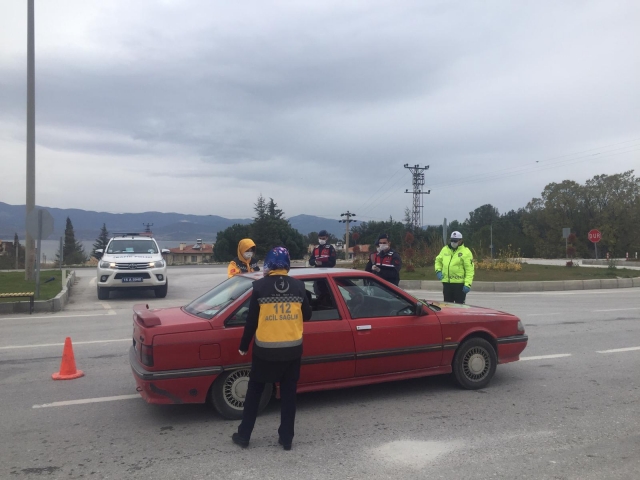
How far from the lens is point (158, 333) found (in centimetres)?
502

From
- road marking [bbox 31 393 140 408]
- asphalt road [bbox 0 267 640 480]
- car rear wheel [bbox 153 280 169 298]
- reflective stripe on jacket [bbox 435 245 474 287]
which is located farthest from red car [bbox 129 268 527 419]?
car rear wheel [bbox 153 280 169 298]

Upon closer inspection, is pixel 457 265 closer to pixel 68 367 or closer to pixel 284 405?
pixel 284 405

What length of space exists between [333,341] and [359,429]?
2.86 ft

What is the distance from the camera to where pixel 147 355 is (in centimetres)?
500

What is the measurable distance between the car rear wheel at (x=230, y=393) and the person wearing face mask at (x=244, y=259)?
3742mm

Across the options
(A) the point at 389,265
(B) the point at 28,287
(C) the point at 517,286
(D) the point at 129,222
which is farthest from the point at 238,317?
(D) the point at 129,222

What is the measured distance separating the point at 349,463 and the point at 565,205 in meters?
81.7

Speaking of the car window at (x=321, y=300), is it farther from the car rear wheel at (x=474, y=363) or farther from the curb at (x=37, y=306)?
the curb at (x=37, y=306)

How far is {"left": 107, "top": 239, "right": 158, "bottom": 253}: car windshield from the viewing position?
16.8 metres

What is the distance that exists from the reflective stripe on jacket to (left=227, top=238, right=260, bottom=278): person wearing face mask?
3020mm

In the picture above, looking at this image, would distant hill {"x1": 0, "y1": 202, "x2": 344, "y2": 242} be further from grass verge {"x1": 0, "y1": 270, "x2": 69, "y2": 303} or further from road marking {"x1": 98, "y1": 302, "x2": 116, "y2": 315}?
road marking {"x1": 98, "y1": 302, "x2": 116, "y2": 315}

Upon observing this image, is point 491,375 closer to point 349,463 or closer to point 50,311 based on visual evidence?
point 349,463

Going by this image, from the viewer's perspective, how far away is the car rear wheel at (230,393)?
5.14 metres

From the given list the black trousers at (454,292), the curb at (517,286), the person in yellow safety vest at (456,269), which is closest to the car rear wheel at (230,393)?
the person in yellow safety vest at (456,269)
